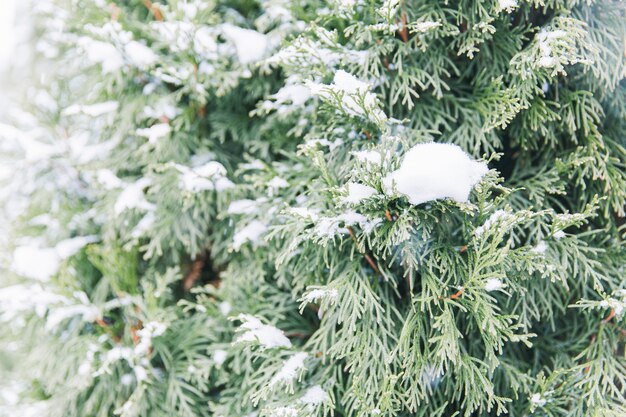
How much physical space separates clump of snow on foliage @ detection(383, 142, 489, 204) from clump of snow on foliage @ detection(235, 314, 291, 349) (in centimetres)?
54

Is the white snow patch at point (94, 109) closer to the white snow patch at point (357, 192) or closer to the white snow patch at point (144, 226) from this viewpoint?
the white snow patch at point (144, 226)

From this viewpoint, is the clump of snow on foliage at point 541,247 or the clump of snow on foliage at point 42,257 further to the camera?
the clump of snow on foliage at point 42,257

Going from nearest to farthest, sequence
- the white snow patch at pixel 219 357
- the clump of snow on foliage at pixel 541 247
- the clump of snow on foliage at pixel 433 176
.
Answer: the clump of snow on foliage at pixel 433 176 → the clump of snow on foliage at pixel 541 247 → the white snow patch at pixel 219 357

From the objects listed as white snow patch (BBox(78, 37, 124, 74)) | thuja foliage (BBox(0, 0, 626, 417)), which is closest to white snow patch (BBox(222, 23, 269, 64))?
thuja foliage (BBox(0, 0, 626, 417))

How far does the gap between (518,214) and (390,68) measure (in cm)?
57

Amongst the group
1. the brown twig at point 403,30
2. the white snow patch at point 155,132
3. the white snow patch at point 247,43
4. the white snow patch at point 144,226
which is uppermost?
the brown twig at point 403,30

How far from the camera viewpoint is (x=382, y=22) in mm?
1348

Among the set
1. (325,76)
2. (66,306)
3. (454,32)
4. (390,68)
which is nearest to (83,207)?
(66,306)

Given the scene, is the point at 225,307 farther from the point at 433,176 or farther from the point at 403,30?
the point at 403,30

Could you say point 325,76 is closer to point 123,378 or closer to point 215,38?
point 215,38

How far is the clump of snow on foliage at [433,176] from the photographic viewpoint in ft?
3.65

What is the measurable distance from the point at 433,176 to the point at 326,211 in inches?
12.1

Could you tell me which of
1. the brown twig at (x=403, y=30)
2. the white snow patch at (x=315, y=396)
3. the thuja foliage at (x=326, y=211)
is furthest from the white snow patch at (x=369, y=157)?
the white snow patch at (x=315, y=396)

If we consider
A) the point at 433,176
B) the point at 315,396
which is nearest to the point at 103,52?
the point at 433,176
